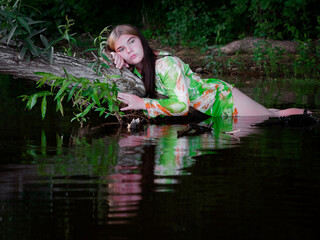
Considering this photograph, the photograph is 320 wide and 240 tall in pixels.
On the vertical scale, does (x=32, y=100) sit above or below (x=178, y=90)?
below

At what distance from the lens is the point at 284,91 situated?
1021 cm

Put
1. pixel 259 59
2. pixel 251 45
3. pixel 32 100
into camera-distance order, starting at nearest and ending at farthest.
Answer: pixel 32 100, pixel 259 59, pixel 251 45

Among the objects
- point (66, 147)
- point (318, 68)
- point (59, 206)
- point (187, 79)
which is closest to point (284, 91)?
point (318, 68)

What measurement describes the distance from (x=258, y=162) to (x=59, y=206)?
1714mm

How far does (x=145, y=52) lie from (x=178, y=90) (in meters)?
0.49

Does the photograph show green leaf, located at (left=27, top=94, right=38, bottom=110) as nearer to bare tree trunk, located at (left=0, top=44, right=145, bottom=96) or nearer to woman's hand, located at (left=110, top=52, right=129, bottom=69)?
bare tree trunk, located at (left=0, top=44, right=145, bottom=96)

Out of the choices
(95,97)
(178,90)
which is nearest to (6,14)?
(95,97)

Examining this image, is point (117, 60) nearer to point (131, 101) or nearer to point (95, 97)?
point (131, 101)

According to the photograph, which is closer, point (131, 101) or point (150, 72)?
point (131, 101)

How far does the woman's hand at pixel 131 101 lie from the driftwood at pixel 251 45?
7835mm

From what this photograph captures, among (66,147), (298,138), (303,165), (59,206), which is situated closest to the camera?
(59,206)

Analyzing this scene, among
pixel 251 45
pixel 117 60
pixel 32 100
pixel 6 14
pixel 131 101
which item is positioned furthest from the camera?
pixel 251 45

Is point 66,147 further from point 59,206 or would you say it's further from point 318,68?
point 318,68

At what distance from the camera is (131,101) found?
6488 mm
